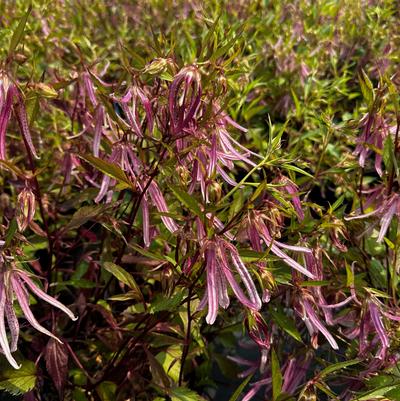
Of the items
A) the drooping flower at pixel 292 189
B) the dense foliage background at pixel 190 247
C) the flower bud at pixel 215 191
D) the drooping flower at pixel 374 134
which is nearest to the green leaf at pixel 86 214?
the dense foliage background at pixel 190 247

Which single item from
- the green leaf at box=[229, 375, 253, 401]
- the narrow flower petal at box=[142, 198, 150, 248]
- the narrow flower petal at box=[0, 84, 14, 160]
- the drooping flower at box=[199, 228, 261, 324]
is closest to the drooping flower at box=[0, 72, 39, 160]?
the narrow flower petal at box=[0, 84, 14, 160]

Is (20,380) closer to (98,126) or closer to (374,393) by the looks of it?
(98,126)

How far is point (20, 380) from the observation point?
3.57 ft

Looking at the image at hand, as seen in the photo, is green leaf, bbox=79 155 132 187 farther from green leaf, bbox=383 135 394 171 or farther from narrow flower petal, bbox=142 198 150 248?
green leaf, bbox=383 135 394 171

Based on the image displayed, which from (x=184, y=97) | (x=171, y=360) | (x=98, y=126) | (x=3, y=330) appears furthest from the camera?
(x=171, y=360)

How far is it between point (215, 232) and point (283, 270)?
0.31 metres

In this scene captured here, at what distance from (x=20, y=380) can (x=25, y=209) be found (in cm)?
35

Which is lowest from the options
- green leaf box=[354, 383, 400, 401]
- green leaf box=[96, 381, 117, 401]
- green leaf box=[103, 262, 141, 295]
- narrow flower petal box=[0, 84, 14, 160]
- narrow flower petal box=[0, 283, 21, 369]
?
green leaf box=[96, 381, 117, 401]

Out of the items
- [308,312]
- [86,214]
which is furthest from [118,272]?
[308,312]

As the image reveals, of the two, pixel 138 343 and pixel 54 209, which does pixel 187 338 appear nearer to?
pixel 138 343

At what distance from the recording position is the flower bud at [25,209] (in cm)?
91

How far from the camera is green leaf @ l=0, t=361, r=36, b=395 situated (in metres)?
1.05

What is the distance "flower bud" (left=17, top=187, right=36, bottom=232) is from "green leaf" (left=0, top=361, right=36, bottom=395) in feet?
1.02

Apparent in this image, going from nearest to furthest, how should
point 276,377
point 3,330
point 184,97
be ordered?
point 3,330 < point 184,97 < point 276,377
